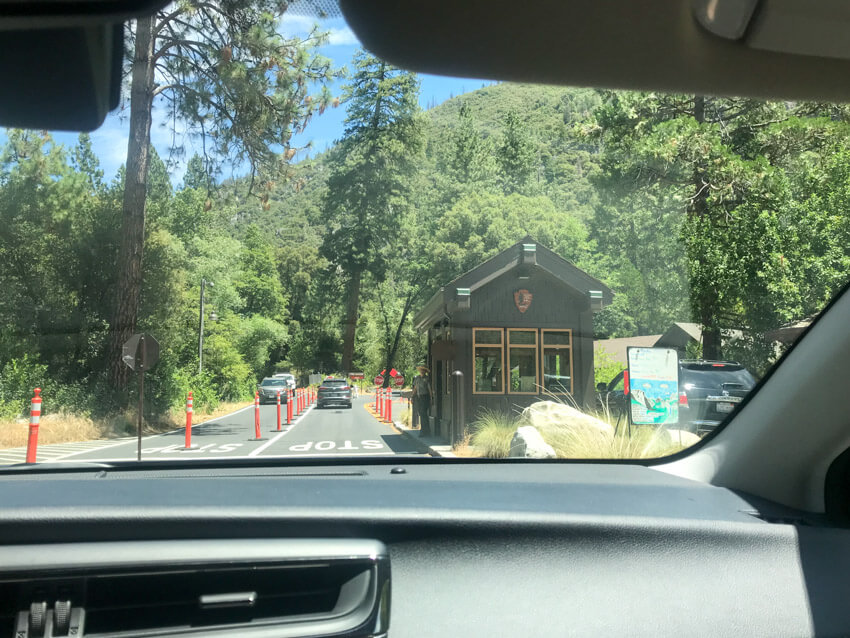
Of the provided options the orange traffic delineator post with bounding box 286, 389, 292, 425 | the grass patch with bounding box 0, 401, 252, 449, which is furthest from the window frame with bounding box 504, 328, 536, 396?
the grass patch with bounding box 0, 401, 252, 449

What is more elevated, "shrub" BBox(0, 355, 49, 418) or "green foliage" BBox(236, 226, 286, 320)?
"green foliage" BBox(236, 226, 286, 320)

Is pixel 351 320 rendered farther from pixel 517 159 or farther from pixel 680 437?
pixel 680 437

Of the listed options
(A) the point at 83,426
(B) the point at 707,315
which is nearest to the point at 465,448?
(B) the point at 707,315

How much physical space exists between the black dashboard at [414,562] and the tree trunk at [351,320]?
1.05 meters

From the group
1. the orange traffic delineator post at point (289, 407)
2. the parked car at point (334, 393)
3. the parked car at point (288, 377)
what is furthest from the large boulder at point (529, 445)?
the parked car at point (288, 377)

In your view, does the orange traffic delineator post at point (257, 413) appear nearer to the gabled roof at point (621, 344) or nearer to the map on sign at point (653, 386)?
the gabled roof at point (621, 344)

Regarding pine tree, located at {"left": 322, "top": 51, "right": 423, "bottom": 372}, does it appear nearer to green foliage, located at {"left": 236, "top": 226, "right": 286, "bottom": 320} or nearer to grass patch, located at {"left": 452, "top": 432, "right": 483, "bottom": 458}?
green foliage, located at {"left": 236, "top": 226, "right": 286, "bottom": 320}

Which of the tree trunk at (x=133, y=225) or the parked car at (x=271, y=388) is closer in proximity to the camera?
the tree trunk at (x=133, y=225)

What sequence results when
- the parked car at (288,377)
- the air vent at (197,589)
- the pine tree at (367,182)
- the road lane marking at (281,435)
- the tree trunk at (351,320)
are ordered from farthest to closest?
the parked car at (288,377), the tree trunk at (351,320), the road lane marking at (281,435), the pine tree at (367,182), the air vent at (197,589)

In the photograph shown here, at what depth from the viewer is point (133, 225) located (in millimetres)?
2924

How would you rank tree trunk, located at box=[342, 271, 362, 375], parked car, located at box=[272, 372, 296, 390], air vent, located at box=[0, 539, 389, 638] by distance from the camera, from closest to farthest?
air vent, located at box=[0, 539, 389, 638] → tree trunk, located at box=[342, 271, 362, 375] → parked car, located at box=[272, 372, 296, 390]

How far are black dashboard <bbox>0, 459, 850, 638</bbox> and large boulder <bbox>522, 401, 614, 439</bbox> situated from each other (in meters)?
0.71

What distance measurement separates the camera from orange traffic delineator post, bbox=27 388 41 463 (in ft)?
8.61

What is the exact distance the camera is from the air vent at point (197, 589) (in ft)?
5.92
